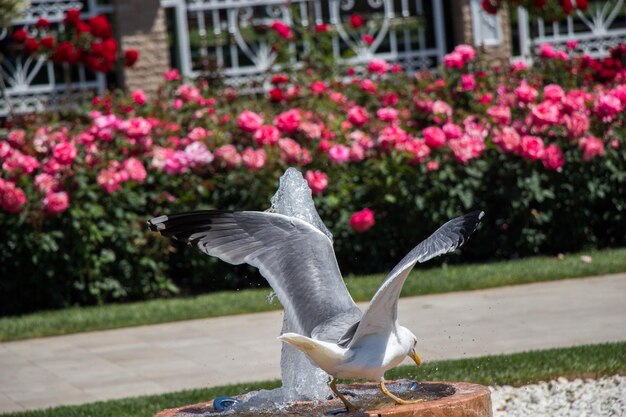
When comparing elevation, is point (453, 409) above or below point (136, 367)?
above

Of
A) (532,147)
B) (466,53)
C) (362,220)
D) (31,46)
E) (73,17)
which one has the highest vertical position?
(73,17)

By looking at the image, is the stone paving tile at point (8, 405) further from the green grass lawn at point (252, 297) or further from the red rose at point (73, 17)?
the red rose at point (73, 17)

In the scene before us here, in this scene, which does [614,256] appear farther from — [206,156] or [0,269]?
[0,269]

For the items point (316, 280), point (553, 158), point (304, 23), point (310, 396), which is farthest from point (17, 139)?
point (304, 23)

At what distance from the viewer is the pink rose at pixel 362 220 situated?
27.6 feet

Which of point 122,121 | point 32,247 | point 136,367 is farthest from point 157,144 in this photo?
point 136,367

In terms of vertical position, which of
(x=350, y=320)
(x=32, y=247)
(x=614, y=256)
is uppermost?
(x=350, y=320)

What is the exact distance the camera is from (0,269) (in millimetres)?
8578

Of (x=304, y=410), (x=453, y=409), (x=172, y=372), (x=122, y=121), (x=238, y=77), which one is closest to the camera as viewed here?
(x=453, y=409)

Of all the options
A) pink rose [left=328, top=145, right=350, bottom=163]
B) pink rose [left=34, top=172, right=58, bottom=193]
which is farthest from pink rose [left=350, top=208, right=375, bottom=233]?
pink rose [left=34, top=172, right=58, bottom=193]

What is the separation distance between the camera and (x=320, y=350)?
3.32 meters

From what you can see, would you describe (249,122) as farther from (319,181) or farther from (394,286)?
(394,286)

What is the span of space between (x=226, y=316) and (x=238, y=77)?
7.64 meters

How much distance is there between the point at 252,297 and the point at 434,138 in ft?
6.40
